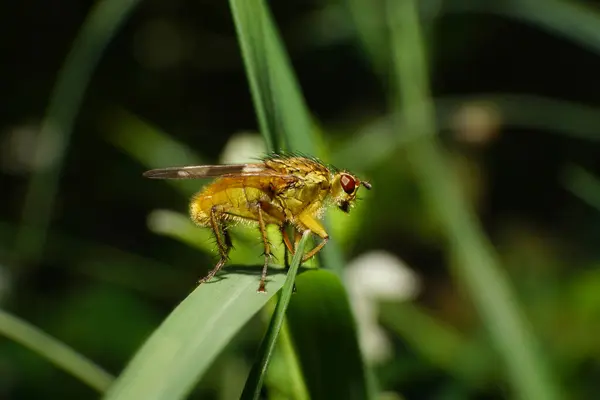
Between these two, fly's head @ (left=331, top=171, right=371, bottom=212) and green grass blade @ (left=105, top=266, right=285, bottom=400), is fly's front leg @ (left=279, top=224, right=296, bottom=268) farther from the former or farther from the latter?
green grass blade @ (left=105, top=266, right=285, bottom=400)

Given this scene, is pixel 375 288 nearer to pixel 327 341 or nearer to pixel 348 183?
pixel 348 183

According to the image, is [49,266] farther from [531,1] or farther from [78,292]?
[531,1]

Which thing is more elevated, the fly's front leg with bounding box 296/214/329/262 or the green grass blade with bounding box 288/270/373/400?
the fly's front leg with bounding box 296/214/329/262

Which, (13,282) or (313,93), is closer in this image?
(13,282)

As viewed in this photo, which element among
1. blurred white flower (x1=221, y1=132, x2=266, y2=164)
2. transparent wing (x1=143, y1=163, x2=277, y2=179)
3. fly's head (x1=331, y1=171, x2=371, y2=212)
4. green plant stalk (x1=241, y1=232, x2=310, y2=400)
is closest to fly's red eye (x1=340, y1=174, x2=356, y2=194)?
fly's head (x1=331, y1=171, x2=371, y2=212)

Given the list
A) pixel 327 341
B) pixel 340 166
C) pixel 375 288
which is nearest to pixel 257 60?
pixel 327 341

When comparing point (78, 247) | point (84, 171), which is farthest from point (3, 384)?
point (84, 171)
